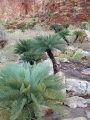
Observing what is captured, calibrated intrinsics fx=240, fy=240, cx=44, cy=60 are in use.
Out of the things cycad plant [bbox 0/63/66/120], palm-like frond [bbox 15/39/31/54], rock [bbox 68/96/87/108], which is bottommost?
rock [bbox 68/96/87/108]

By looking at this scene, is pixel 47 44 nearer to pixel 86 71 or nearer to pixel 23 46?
pixel 23 46

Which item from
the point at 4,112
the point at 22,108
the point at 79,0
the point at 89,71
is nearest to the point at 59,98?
the point at 22,108

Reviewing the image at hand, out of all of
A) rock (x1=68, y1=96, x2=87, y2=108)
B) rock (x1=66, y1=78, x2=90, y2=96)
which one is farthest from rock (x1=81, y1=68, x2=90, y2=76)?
rock (x1=68, y1=96, x2=87, y2=108)

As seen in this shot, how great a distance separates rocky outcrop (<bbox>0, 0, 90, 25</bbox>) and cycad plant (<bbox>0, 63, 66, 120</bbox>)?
58.8ft

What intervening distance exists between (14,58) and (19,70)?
4.48 m

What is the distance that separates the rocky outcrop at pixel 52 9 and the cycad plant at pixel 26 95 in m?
17.9

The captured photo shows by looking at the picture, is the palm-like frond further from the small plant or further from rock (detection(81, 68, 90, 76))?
the small plant

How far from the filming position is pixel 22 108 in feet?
11.1

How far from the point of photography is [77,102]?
193 inches

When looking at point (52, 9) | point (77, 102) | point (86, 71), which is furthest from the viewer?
point (52, 9)

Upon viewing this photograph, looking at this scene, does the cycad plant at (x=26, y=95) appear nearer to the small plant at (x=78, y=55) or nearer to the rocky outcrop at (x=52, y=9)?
the small plant at (x=78, y=55)

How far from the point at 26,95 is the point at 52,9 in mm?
19921

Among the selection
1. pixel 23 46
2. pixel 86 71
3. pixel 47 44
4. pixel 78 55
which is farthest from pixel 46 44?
pixel 78 55

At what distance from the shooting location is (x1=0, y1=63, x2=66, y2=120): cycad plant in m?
3.39
